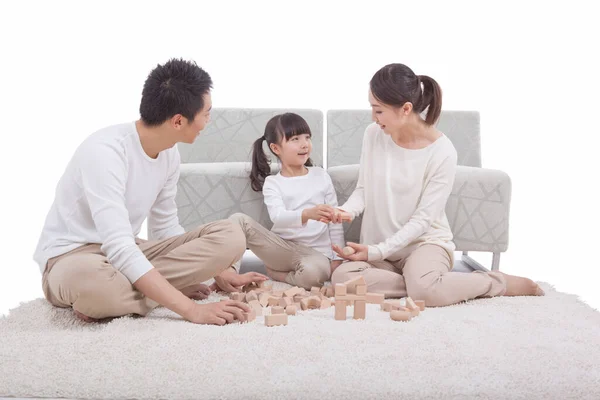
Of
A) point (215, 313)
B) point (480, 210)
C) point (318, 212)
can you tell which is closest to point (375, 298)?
point (318, 212)

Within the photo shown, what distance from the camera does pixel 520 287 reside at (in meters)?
2.98

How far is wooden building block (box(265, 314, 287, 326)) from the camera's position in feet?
7.86

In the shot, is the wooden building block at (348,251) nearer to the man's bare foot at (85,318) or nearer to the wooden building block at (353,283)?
the wooden building block at (353,283)

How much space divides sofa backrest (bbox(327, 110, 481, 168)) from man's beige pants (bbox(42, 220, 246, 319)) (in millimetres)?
1286

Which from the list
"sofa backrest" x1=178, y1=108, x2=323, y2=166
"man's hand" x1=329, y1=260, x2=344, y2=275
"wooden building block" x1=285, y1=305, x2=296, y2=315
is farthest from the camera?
"sofa backrest" x1=178, y1=108, x2=323, y2=166

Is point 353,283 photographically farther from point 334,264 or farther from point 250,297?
point 334,264

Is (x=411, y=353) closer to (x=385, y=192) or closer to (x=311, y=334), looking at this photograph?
(x=311, y=334)

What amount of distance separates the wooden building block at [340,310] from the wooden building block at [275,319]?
0.21 meters

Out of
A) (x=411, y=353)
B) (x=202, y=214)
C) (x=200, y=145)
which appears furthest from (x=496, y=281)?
(x=200, y=145)

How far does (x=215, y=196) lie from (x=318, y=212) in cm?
59

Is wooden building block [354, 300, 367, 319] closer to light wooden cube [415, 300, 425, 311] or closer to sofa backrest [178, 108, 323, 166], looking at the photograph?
light wooden cube [415, 300, 425, 311]

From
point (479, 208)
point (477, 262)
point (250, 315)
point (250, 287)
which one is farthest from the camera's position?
point (477, 262)

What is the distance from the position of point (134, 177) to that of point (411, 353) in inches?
44.1

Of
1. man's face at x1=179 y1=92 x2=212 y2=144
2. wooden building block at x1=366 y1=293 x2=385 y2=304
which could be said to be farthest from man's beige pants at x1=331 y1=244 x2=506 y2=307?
man's face at x1=179 y1=92 x2=212 y2=144
